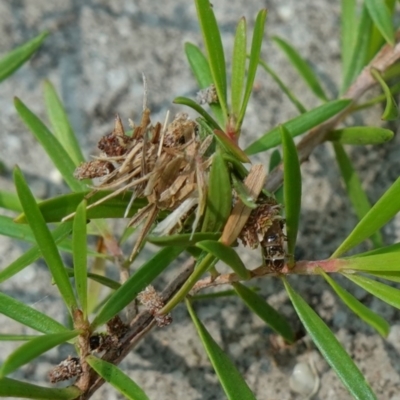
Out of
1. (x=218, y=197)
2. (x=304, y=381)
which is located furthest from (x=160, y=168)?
(x=304, y=381)

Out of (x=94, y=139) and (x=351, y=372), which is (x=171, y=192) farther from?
(x=94, y=139)

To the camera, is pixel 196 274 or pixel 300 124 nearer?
pixel 196 274

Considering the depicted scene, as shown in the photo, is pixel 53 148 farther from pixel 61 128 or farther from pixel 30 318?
pixel 30 318

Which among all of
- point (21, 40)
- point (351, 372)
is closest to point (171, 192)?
point (351, 372)

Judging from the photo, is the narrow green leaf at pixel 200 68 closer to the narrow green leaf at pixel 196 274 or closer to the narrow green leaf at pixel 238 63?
the narrow green leaf at pixel 238 63

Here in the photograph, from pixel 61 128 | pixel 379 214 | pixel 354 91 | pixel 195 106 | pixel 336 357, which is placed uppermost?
pixel 61 128

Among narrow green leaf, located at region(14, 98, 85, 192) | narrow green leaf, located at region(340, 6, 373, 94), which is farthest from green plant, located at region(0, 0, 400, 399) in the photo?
narrow green leaf, located at region(340, 6, 373, 94)

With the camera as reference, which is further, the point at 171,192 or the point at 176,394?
the point at 176,394

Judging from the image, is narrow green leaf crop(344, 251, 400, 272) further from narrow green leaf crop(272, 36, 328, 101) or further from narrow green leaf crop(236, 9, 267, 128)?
narrow green leaf crop(272, 36, 328, 101)
